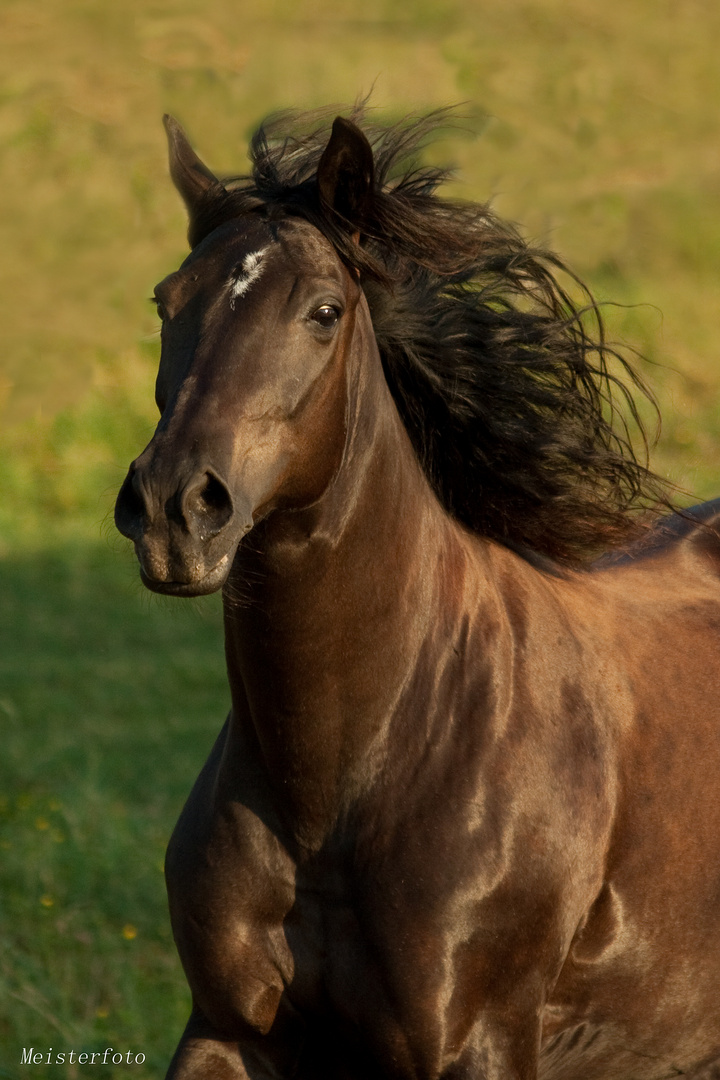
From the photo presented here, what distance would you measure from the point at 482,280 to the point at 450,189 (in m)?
8.89

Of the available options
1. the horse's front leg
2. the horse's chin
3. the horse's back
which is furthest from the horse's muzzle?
the horse's back

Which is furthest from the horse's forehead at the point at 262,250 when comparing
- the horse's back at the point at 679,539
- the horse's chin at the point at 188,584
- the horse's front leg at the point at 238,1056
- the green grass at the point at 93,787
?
the horse's front leg at the point at 238,1056

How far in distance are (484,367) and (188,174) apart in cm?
82

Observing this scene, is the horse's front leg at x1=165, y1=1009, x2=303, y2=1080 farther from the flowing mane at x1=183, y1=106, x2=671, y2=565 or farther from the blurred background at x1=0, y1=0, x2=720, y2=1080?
the flowing mane at x1=183, y1=106, x2=671, y2=565

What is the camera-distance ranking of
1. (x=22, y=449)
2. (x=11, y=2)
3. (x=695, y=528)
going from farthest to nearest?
(x=11, y=2)
(x=22, y=449)
(x=695, y=528)

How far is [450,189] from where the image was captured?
12227 mm

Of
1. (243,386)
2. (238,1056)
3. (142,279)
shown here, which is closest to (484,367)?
(243,386)

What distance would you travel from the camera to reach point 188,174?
3.17 meters

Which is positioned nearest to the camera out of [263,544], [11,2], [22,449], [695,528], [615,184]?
[263,544]

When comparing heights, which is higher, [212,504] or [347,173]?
[347,173]

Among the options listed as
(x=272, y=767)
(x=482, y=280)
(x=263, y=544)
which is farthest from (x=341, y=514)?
(x=482, y=280)

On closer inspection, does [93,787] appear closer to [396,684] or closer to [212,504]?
[396,684]

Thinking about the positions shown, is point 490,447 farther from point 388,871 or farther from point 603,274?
point 603,274

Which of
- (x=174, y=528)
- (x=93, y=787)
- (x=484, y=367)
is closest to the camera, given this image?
(x=174, y=528)
